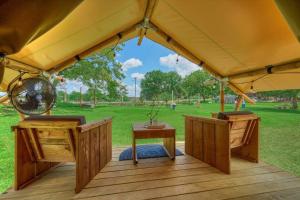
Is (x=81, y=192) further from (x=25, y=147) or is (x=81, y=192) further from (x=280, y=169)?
(x=280, y=169)

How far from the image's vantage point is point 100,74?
989cm

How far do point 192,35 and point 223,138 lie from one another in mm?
1732

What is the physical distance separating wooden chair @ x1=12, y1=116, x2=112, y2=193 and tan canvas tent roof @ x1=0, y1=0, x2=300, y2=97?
0.98 metres

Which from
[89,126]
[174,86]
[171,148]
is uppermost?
[174,86]

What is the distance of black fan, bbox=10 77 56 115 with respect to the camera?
7.19 ft

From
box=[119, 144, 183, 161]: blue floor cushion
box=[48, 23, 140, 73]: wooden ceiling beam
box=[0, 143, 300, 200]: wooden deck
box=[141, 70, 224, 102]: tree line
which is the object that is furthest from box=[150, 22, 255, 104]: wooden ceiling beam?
box=[119, 144, 183, 161]: blue floor cushion

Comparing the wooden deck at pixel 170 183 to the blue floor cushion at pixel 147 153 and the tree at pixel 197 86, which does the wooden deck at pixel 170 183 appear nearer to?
the blue floor cushion at pixel 147 153

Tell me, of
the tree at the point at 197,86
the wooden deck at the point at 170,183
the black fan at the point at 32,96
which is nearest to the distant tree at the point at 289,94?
the tree at the point at 197,86

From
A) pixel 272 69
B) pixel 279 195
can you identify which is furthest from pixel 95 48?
pixel 279 195

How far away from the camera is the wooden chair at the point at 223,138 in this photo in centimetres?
270

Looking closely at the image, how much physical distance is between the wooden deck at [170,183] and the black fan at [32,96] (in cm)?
102

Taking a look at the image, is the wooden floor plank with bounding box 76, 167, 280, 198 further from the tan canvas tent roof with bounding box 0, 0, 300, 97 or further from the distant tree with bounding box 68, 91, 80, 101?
the distant tree with bounding box 68, 91, 80, 101

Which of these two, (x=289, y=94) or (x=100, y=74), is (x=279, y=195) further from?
(x=289, y=94)

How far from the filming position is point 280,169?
2789 millimetres
